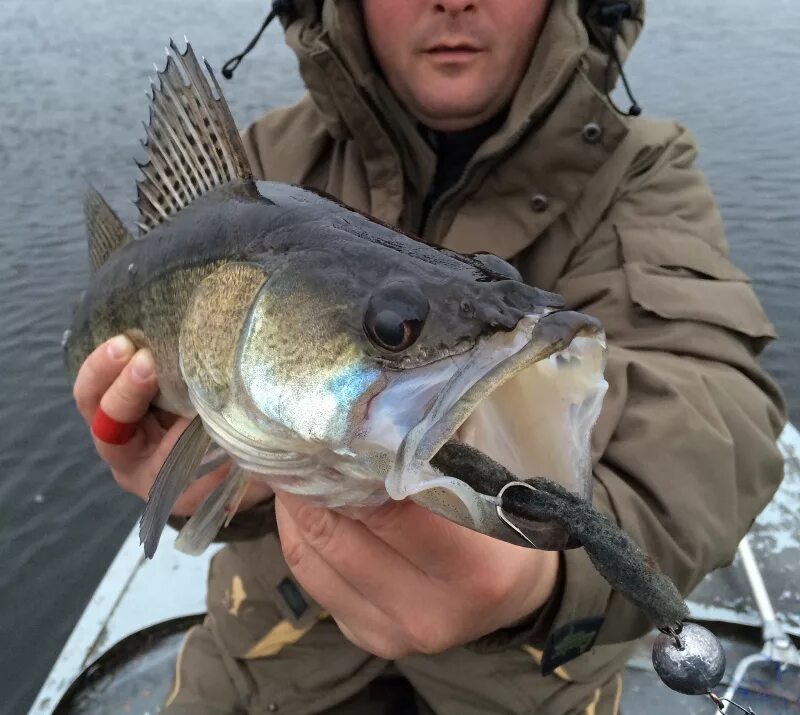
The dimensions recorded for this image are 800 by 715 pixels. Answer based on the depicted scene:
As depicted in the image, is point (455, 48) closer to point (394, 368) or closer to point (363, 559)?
point (394, 368)

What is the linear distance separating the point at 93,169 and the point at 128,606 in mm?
7720

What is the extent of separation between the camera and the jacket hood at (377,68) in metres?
2.19

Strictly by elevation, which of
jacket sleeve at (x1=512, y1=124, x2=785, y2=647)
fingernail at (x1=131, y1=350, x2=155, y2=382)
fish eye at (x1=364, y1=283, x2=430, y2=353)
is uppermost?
fish eye at (x1=364, y1=283, x2=430, y2=353)

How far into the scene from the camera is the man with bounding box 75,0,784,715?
1503mm

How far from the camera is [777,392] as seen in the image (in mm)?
1863

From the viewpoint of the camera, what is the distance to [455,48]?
90.3 inches

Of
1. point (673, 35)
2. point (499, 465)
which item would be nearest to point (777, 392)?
point (499, 465)

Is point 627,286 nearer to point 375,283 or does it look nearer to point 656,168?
point 656,168

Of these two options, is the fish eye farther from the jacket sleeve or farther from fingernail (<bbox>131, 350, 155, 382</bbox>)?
fingernail (<bbox>131, 350, 155, 382</bbox>)

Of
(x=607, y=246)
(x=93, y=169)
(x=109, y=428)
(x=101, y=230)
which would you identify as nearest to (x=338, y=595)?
(x=109, y=428)

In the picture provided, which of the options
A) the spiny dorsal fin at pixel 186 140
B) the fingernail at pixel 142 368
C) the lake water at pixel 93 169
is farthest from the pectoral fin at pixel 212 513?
the lake water at pixel 93 169

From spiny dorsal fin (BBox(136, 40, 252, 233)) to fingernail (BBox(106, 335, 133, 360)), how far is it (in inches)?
13.5

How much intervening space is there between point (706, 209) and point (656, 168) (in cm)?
Answer: 20

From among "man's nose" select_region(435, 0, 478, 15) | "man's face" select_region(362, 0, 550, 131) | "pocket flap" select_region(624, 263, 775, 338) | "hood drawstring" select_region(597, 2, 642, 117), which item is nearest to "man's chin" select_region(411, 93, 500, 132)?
"man's face" select_region(362, 0, 550, 131)
